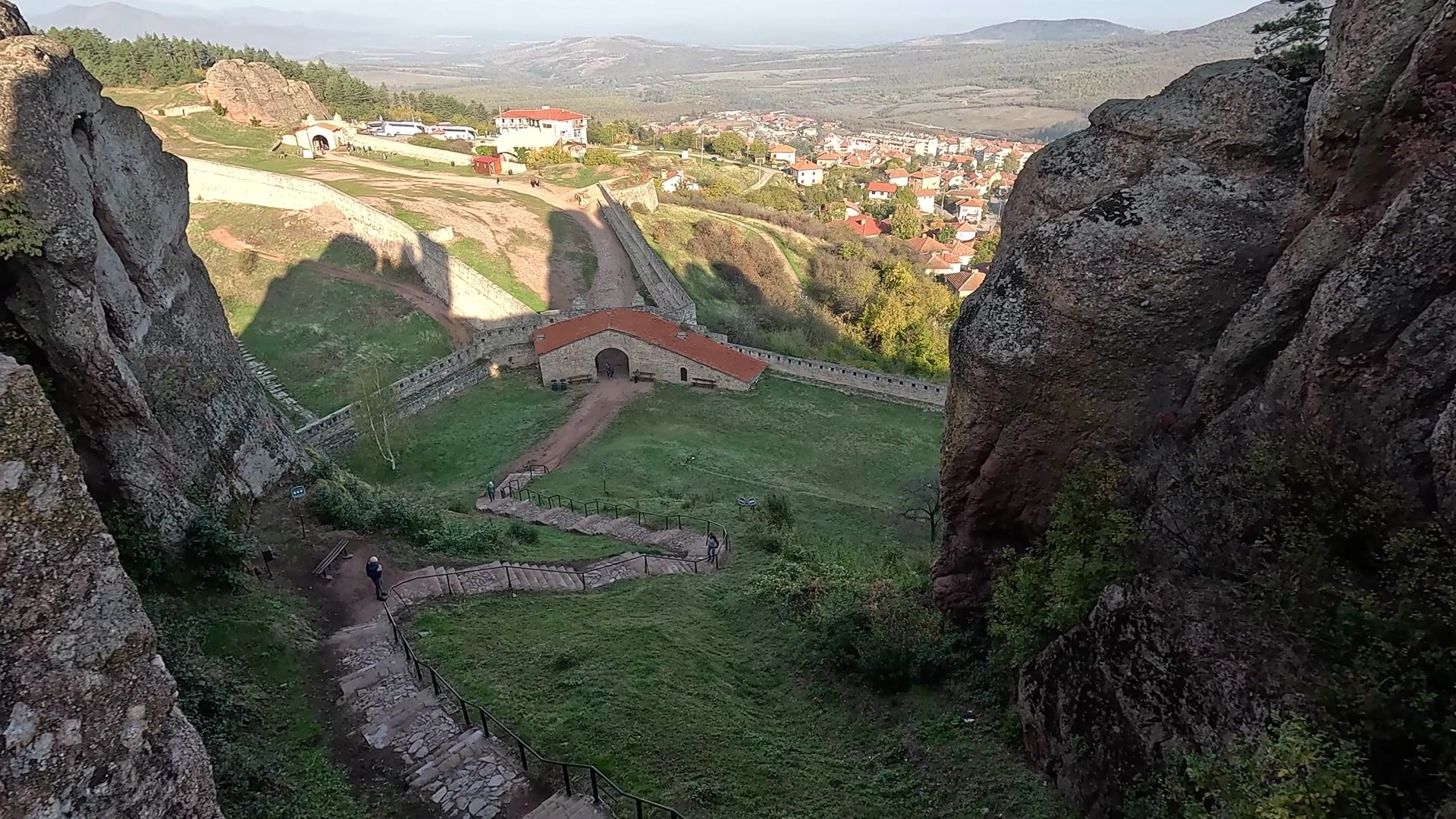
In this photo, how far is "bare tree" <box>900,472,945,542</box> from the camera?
2484 centimetres

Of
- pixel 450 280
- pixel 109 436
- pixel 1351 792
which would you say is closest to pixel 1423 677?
pixel 1351 792

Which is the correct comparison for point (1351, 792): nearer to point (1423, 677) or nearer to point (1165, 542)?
point (1423, 677)

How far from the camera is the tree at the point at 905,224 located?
94438 millimetres

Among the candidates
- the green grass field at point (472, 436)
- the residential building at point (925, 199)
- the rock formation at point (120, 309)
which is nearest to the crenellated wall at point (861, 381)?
the green grass field at point (472, 436)

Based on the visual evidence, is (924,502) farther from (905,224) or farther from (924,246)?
(905,224)

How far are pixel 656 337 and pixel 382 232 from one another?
20476 mm

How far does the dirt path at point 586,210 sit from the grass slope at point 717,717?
3606 centimetres

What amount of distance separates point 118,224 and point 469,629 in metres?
10.2

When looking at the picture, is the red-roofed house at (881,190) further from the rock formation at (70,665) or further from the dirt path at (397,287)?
the rock formation at (70,665)

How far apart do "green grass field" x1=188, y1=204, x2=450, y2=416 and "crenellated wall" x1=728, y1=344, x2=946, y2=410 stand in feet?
58.2

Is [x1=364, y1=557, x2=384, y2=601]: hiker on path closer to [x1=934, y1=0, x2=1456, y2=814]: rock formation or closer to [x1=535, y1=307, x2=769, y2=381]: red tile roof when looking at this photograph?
[x1=934, y1=0, x2=1456, y2=814]: rock formation

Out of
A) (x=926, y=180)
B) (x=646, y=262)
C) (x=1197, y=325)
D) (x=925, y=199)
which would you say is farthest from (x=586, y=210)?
(x=926, y=180)

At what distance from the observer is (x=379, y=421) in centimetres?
2948

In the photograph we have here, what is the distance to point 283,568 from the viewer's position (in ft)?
51.4
